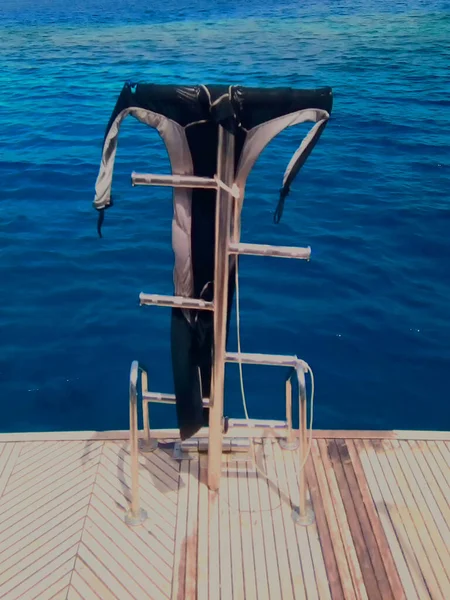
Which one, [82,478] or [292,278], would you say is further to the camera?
[292,278]

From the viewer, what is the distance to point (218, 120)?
3.34 m

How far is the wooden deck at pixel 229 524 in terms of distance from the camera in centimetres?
403

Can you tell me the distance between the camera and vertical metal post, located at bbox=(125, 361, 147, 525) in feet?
13.2

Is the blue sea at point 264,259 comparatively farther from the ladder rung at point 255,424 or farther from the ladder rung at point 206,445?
the ladder rung at point 255,424

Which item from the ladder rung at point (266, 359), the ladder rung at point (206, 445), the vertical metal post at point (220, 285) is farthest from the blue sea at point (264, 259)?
the ladder rung at point (266, 359)

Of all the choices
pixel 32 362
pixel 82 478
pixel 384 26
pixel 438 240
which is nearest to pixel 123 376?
pixel 32 362

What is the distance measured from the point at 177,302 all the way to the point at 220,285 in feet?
0.92

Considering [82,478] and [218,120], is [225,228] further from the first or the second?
[82,478]

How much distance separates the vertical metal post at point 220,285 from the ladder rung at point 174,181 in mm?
73

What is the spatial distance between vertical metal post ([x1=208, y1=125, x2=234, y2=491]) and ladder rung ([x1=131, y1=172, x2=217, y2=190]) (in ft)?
0.24

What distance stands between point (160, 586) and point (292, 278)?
5.68m

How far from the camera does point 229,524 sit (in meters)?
4.44

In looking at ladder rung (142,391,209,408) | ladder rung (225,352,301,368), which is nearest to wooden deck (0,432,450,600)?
ladder rung (142,391,209,408)

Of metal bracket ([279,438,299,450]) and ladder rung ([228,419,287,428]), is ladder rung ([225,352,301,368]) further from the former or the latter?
metal bracket ([279,438,299,450])
